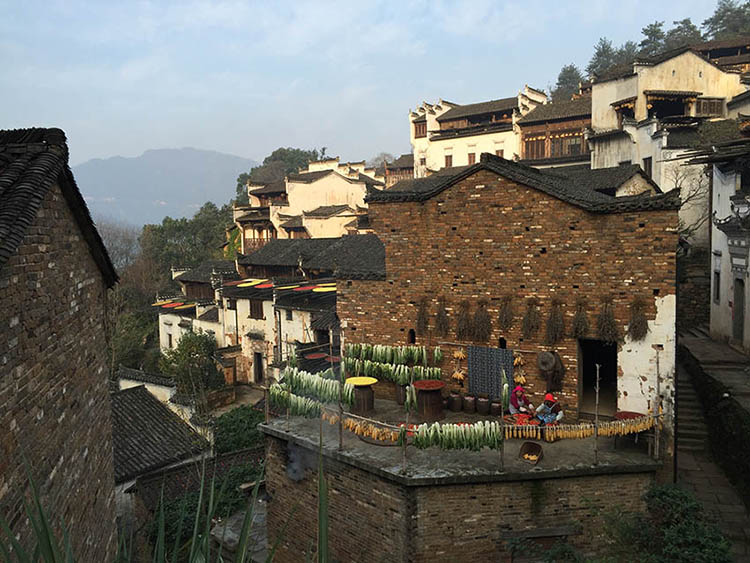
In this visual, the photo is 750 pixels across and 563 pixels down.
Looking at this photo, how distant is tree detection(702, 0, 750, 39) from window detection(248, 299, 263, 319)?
51458mm

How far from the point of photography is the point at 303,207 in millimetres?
49531

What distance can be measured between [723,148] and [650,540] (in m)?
12.8

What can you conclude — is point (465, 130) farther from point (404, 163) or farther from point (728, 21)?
point (728, 21)

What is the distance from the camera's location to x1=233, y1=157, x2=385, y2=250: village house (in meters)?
45.7

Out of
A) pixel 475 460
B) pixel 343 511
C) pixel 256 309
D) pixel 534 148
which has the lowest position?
pixel 343 511

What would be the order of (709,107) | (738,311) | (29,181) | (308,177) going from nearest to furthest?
(29,181) < (738,311) < (709,107) < (308,177)

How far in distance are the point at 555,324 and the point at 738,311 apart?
1154 centimetres

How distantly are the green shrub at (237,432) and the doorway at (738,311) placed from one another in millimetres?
17275

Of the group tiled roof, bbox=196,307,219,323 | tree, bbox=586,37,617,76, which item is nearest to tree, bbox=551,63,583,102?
tree, bbox=586,37,617,76

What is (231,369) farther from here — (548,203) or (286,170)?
(286,170)

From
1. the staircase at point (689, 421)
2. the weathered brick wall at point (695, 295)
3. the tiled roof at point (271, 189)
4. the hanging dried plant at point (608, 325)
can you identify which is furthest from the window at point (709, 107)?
the tiled roof at point (271, 189)

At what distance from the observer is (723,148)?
56.0 ft

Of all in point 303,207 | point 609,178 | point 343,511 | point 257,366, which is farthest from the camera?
point 303,207

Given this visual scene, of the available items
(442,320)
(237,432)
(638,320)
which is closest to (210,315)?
(237,432)
